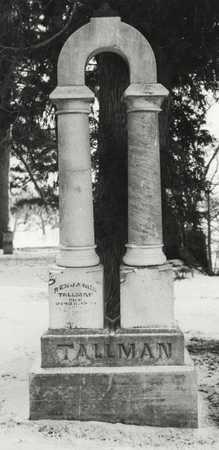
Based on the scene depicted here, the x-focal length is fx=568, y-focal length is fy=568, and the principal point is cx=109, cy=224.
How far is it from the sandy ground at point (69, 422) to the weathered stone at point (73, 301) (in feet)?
2.69

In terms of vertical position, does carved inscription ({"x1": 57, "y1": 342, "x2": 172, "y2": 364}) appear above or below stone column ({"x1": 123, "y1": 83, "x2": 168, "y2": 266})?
below

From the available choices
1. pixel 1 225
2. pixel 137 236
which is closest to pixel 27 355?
pixel 137 236

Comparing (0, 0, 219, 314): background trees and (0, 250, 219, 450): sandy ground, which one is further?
(0, 0, 219, 314): background trees

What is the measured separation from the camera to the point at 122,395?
467cm

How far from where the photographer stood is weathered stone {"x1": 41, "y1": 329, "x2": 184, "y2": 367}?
15.7 feet

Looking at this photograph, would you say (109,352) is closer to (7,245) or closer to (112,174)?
(112,174)

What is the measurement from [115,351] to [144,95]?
7.17 feet

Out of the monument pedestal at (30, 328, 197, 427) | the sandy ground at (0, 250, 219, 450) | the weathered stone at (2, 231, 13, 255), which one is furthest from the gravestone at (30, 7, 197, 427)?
the weathered stone at (2, 231, 13, 255)

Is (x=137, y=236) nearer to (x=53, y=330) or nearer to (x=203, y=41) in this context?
(x=53, y=330)

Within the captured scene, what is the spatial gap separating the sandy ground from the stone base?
0.10 metres

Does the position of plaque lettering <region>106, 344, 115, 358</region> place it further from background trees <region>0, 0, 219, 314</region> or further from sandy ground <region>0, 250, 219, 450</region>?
background trees <region>0, 0, 219, 314</region>

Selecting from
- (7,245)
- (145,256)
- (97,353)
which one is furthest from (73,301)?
(7,245)

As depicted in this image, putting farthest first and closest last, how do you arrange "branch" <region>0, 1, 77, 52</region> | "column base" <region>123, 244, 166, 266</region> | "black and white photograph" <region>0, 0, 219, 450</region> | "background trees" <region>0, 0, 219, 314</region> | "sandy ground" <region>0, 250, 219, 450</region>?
"branch" <region>0, 1, 77, 52</region>
"background trees" <region>0, 0, 219, 314</region>
"column base" <region>123, 244, 166, 266</region>
"black and white photograph" <region>0, 0, 219, 450</region>
"sandy ground" <region>0, 250, 219, 450</region>

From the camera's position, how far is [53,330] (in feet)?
16.0
